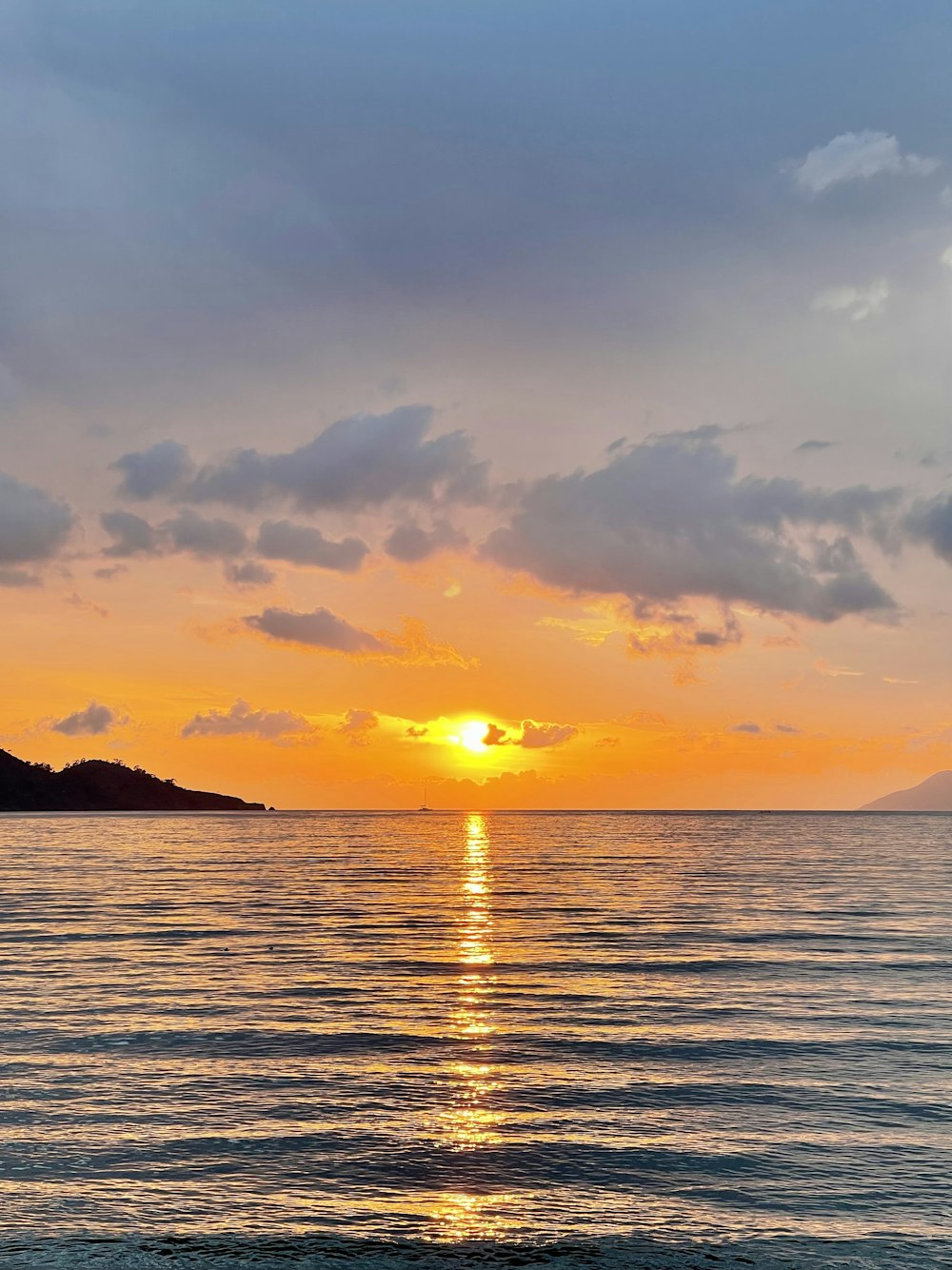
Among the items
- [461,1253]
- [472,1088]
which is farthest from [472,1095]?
[461,1253]

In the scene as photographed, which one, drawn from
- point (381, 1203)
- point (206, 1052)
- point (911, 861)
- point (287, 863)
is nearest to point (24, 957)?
point (206, 1052)

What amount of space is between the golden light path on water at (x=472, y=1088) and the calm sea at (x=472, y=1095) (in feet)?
0.24

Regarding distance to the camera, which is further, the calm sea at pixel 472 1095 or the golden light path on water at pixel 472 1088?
the golden light path on water at pixel 472 1088

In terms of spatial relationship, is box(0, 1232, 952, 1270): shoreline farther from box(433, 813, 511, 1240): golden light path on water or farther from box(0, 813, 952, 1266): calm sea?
box(433, 813, 511, 1240): golden light path on water

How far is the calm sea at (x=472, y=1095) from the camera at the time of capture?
14.2m

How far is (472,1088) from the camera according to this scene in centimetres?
2106

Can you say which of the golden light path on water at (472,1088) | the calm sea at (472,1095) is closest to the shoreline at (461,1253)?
the calm sea at (472,1095)

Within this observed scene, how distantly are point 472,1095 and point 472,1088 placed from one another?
0.49m

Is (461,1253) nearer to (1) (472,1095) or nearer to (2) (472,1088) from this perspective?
(1) (472,1095)

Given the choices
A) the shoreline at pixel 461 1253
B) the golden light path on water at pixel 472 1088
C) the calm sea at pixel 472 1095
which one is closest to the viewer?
the shoreline at pixel 461 1253

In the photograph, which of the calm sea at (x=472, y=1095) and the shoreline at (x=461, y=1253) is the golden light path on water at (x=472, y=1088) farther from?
the shoreline at (x=461, y=1253)

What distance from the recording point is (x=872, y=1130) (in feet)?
61.8

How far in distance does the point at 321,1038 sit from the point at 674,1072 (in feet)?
27.3

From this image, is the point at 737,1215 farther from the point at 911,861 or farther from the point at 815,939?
the point at 911,861
